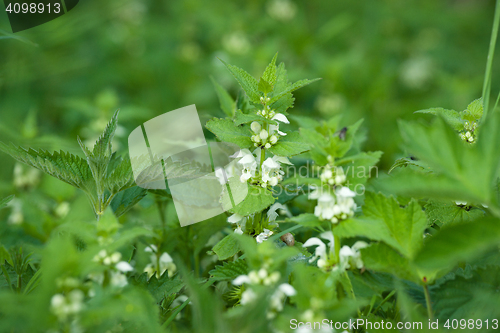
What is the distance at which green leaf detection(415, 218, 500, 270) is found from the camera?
537mm

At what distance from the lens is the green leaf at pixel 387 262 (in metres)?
0.68

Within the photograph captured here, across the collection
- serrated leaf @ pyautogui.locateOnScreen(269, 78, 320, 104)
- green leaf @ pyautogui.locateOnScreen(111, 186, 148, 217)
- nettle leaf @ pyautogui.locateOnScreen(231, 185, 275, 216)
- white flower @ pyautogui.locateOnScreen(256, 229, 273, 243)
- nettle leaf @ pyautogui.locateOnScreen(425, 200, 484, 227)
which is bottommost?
white flower @ pyautogui.locateOnScreen(256, 229, 273, 243)

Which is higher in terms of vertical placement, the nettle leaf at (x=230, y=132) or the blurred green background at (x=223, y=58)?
the nettle leaf at (x=230, y=132)

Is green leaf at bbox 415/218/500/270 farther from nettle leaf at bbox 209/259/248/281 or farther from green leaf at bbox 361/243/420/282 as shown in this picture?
nettle leaf at bbox 209/259/248/281

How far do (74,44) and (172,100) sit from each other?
1.07 metres

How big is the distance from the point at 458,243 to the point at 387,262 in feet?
0.51

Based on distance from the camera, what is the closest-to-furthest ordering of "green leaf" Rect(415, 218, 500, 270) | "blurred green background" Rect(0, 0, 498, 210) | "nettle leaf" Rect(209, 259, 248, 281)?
"green leaf" Rect(415, 218, 500, 270), "nettle leaf" Rect(209, 259, 248, 281), "blurred green background" Rect(0, 0, 498, 210)

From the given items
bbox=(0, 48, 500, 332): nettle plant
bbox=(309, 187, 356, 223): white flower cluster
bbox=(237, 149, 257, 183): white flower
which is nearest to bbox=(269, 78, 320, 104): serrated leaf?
bbox=(0, 48, 500, 332): nettle plant

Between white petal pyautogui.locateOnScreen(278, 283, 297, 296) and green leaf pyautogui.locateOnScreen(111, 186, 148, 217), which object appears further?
green leaf pyautogui.locateOnScreen(111, 186, 148, 217)

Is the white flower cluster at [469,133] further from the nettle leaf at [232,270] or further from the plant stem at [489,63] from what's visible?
the nettle leaf at [232,270]

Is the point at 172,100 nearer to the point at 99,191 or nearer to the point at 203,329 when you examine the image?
the point at 99,191

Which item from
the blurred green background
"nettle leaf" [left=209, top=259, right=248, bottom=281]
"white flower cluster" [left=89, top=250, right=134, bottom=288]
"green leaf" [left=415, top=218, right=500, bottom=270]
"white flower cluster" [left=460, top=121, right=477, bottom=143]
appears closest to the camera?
"green leaf" [left=415, top=218, right=500, bottom=270]

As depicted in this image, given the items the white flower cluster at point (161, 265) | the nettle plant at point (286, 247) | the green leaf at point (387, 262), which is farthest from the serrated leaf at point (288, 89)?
the white flower cluster at point (161, 265)

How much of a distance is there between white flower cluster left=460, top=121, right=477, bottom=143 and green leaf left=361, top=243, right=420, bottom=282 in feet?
1.15
